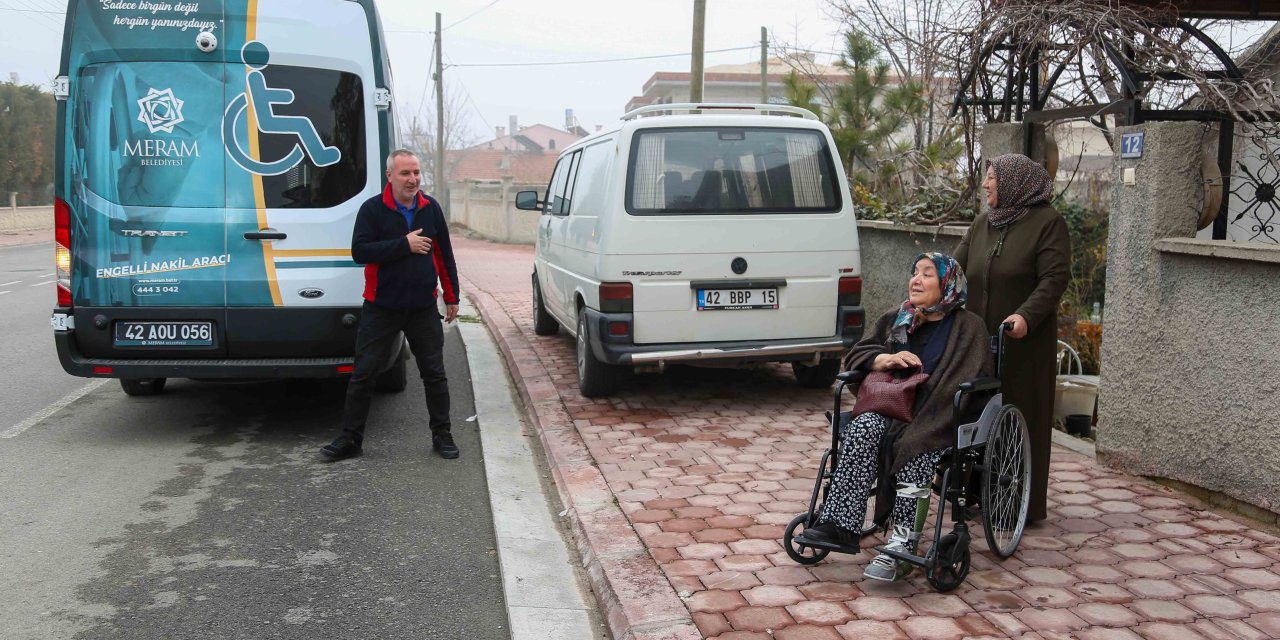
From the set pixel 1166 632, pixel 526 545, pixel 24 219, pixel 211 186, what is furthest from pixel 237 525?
pixel 24 219

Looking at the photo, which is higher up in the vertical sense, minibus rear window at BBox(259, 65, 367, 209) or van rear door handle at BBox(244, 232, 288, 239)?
minibus rear window at BBox(259, 65, 367, 209)

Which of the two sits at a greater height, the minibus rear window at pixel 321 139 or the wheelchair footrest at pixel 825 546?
the minibus rear window at pixel 321 139

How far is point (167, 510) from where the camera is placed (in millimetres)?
5414

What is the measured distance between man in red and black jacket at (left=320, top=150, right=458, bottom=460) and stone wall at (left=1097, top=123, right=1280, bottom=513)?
3.76 meters

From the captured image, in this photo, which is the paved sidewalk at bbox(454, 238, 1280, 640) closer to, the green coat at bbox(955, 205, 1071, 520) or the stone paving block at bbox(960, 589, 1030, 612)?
the stone paving block at bbox(960, 589, 1030, 612)

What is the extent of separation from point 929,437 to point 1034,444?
1028 millimetres

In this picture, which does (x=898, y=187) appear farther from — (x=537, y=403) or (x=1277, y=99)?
(x=1277, y=99)

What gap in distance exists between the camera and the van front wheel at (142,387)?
27.2 feet

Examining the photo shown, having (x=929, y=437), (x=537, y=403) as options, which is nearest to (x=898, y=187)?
(x=537, y=403)

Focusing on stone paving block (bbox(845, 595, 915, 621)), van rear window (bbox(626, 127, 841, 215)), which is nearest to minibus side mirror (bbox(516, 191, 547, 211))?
van rear window (bbox(626, 127, 841, 215))

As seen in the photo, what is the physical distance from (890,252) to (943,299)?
195 inches

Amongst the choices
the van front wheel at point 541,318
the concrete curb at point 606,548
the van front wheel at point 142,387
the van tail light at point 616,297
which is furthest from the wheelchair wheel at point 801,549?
the van front wheel at point 541,318

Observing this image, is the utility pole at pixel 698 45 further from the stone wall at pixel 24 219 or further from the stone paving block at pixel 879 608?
the stone wall at pixel 24 219

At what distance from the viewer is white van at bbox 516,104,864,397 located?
7270mm
